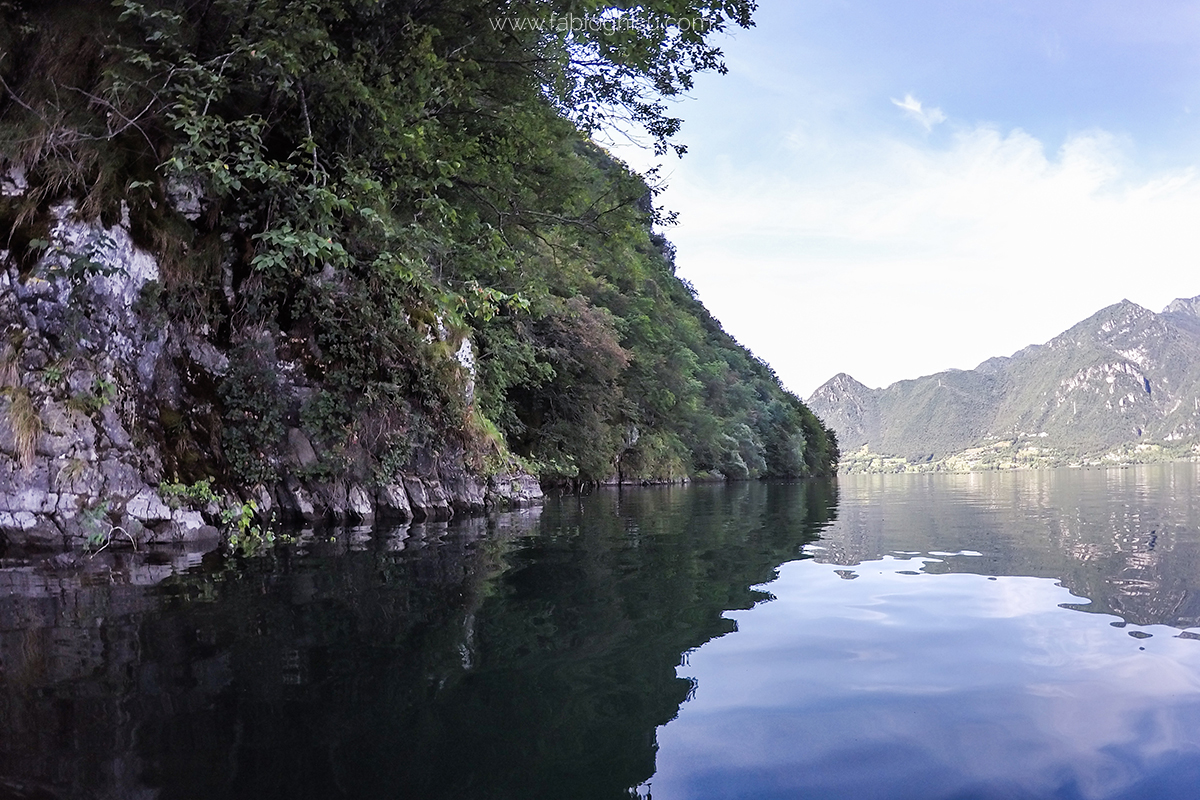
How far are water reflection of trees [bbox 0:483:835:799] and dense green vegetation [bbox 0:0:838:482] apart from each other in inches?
154

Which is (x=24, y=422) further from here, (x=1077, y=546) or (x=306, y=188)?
(x=1077, y=546)

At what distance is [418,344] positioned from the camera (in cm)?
1041

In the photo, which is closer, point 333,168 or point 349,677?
point 349,677

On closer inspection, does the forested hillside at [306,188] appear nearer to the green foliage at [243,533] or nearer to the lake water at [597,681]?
the green foliage at [243,533]

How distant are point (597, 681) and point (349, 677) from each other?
1.09 metres

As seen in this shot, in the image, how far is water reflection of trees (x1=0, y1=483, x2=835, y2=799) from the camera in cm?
214

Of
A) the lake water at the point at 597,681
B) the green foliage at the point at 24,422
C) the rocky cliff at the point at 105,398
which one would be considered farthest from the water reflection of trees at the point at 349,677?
the green foliage at the point at 24,422

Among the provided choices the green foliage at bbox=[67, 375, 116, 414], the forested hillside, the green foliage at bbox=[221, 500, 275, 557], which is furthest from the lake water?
the forested hillside

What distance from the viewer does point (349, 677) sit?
297cm

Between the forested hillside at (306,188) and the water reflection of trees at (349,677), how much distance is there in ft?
11.3

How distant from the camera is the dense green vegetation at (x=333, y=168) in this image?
7.36 metres

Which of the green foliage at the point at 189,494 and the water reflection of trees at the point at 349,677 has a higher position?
the green foliage at the point at 189,494

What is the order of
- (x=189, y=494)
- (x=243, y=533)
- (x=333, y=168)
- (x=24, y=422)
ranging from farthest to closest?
1. (x=333, y=168)
2. (x=189, y=494)
3. (x=243, y=533)
4. (x=24, y=422)

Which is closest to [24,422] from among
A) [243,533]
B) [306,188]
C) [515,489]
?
[243,533]
